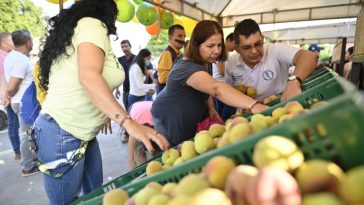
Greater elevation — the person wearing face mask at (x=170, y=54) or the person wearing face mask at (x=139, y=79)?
the person wearing face mask at (x=170, y=54)

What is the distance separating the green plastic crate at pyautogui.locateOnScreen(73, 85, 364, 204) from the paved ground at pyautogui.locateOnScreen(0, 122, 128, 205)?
2.96 meters

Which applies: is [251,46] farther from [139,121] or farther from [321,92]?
[139,121]

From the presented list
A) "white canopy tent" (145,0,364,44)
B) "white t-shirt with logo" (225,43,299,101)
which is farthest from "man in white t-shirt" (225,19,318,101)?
"white canopy tent" (145,0,364,44)

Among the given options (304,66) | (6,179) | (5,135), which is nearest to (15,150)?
(6,179)

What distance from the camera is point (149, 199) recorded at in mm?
802

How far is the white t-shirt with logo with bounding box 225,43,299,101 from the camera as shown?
7.57 ft

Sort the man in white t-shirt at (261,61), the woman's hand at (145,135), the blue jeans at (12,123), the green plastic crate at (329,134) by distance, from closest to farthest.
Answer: the green plastic crate at (329,134), the woman's hand at (145,135), the man in white t-shirt at (261,61), the blue jeans at (12,123)

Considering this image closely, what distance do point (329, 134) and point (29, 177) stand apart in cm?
399

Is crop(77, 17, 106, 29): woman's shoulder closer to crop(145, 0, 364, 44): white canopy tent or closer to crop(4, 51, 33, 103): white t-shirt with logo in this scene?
crop(4, 51, 33, 103): white t-shirt with logo

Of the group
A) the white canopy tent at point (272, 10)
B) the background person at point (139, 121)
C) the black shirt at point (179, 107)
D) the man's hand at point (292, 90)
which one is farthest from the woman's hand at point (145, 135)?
the white canopy tent at point (272, 10)

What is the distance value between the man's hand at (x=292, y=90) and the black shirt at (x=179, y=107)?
1.84 ft

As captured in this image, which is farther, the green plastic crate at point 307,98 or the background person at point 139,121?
the background person at point 139,121

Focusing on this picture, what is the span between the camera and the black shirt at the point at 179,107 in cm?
198

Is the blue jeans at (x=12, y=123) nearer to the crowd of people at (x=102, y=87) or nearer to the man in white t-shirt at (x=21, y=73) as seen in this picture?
the man in white t-shirt at (x=21, y=73)
